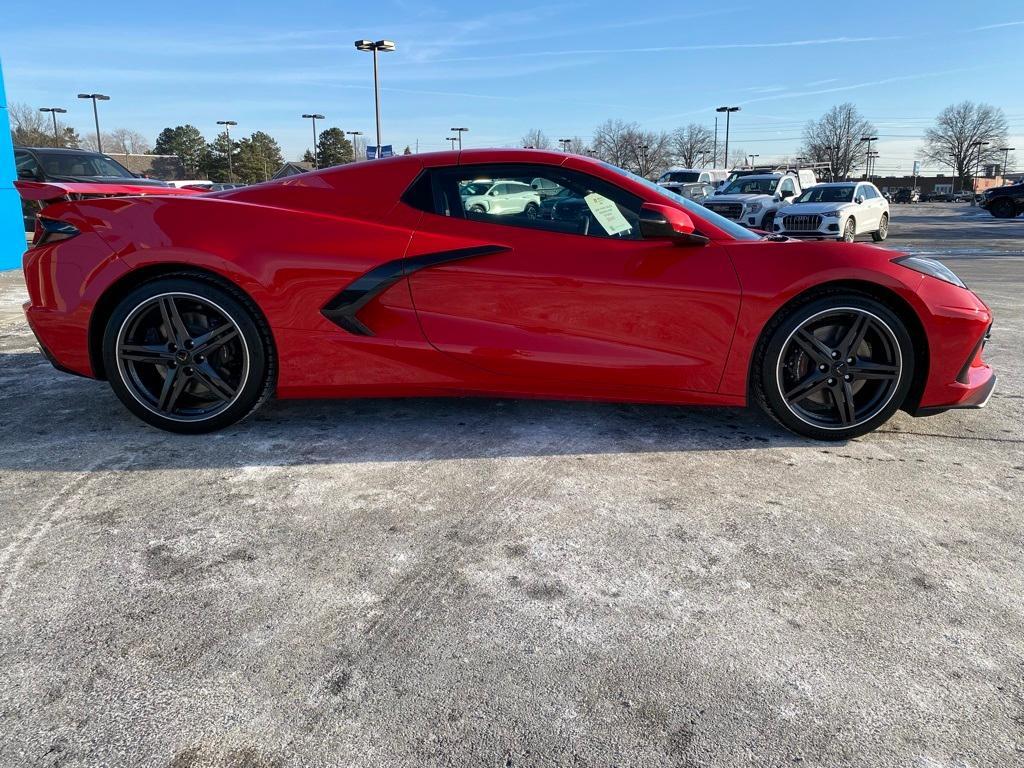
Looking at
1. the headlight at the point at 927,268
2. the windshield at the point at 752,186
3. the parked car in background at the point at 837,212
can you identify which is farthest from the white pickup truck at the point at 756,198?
the headlight at the point at 927,268

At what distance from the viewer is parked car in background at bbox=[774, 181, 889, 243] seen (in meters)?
16.2

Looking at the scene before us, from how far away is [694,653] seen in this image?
6.21ft

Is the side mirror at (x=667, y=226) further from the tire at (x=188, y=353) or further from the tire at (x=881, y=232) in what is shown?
the tire at (x=881, y=232)

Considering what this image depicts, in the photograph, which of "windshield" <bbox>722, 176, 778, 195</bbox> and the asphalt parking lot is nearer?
the asphalt parking lot

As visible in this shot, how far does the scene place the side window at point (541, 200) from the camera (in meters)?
3.36

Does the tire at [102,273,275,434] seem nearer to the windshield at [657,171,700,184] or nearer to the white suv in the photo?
the white suv

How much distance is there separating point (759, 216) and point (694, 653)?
18.9 m

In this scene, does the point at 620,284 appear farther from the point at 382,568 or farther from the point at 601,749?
the point at 601,749

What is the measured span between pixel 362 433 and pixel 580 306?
4.08ft

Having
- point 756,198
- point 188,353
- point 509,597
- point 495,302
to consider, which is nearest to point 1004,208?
point 756,198

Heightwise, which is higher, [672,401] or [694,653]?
[672,401]

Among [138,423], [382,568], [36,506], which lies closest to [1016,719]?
[382,568]

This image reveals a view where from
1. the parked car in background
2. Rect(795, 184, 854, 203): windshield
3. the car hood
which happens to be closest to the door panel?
the parked car in background

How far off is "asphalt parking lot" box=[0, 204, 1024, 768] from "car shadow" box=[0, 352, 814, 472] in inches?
1.0
